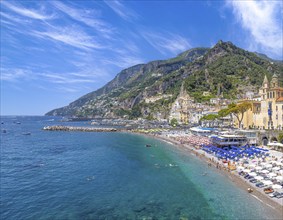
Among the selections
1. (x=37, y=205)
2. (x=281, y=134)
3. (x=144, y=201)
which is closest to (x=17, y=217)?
(x=37, y=205)

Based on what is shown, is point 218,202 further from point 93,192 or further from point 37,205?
point 37,205

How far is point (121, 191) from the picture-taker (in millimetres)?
37250

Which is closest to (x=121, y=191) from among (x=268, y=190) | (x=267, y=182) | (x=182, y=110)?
(x=268, y=190)

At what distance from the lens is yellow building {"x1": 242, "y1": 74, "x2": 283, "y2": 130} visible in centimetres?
6881

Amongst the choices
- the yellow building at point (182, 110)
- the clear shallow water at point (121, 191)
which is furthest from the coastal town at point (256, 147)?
the yellow building at point (182, 110)

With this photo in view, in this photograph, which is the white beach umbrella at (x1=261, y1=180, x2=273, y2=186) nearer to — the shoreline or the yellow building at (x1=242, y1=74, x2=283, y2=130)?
the shoreline

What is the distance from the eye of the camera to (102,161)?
197 ft

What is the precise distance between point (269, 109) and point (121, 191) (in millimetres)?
52102

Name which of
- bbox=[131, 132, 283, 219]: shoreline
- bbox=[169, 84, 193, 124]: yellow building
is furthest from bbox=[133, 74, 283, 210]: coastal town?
bbox=[169, 84, 193, 124]: yellow building

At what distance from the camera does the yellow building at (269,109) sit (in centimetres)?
6881

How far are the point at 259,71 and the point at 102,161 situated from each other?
562ft

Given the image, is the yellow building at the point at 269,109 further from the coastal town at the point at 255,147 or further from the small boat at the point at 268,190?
the small boat at the point at 268,190

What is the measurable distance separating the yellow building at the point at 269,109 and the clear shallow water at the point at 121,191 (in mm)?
27809

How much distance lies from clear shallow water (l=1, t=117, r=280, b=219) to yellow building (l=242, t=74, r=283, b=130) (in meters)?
27.8
